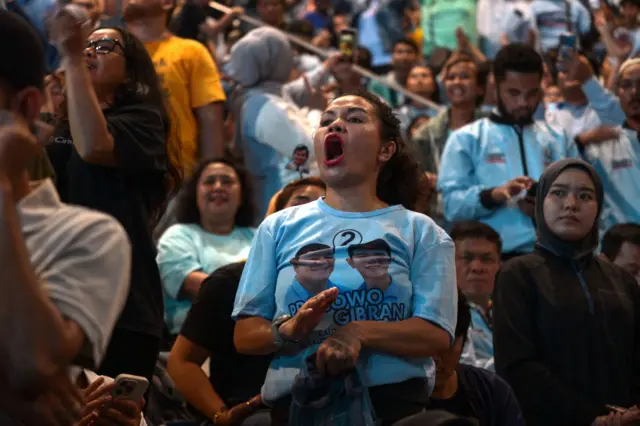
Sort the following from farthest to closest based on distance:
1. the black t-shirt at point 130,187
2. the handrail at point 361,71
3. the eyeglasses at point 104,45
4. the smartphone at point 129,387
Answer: the handrail at point 361,71
the eyeglasses at point 104,45
the black t-shirt at point 130,187
the smartphone at point 129,387

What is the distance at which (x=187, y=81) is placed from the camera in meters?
6.29

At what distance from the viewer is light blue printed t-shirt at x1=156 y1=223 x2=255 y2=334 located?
17.9 ft

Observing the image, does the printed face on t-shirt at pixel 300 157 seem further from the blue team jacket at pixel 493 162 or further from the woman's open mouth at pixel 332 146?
the woman's open mouth at pixel 332 146

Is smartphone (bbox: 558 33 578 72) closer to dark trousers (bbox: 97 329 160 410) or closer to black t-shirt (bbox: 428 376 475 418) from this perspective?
black t-shirt (bbox: 428 376 475 418)

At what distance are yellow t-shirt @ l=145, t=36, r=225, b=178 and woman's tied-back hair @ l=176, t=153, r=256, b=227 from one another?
0.30 meters

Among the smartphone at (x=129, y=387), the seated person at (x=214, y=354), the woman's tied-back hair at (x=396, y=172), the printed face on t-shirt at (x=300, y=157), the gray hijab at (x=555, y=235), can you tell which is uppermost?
the woman's tied-back hair at (x=396, y=172)

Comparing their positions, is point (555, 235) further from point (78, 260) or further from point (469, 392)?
point (78, 260)

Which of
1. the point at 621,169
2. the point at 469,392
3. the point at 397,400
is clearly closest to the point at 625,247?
the point at 621,169

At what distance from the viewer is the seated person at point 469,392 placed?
4074 millimetres

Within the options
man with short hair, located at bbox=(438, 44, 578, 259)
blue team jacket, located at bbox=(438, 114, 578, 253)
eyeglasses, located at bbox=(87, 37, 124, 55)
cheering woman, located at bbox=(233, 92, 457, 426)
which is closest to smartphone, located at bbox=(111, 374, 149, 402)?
cheering woman, located at bbox=(233, 92, 457, 426)

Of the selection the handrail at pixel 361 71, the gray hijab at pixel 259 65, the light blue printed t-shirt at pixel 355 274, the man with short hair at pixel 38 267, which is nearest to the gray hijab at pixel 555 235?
the light blue printed t-shirt at pixel 355 274

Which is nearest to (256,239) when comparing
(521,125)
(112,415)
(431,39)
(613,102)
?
(112,415)

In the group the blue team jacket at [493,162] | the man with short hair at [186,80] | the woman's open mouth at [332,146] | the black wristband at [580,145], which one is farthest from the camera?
the black wristband at [580,145]

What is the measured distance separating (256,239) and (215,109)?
2968 millimetres
